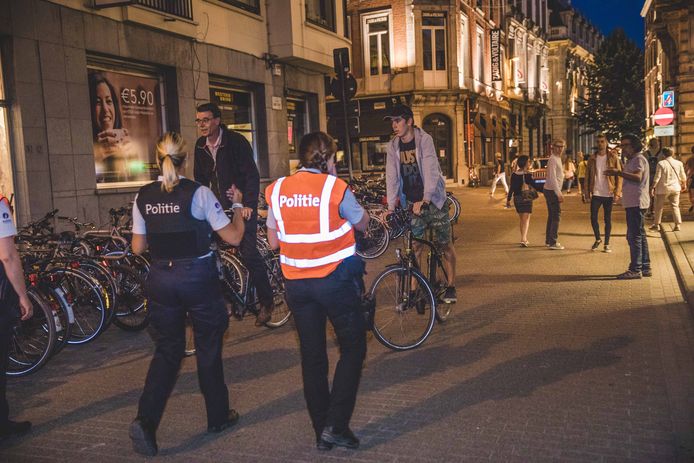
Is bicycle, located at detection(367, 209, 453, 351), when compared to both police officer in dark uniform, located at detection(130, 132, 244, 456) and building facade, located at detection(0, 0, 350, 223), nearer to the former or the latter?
police officer in dark uniform, located at detection(130, 132, 244, 456)

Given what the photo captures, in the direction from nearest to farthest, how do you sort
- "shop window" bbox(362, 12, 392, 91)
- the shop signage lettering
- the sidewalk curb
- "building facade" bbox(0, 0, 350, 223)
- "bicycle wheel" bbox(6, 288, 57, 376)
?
"bicycle wheel" bbox(6, 288, 57, 376) → the sidewalk curb → "building facade" bbox(0, 0, 350, 223) → "shop window" bbox(362, 12, 392, 91) → the shop signage lettering

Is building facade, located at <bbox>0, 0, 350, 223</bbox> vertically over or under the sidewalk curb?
over

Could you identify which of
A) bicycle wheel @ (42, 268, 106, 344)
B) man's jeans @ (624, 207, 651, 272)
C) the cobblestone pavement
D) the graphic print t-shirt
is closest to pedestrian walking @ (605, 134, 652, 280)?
man's jeans @ (624, 207, 651, 272)

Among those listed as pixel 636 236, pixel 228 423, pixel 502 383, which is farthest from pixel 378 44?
pixel 228 423

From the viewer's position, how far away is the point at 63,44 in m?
10.1

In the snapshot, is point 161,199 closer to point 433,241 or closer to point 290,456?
point 290,456

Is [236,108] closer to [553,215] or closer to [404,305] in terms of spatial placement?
[553,215]

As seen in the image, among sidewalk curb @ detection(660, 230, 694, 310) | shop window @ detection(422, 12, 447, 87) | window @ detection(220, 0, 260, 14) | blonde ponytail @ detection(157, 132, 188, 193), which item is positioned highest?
shop window @ detection(422, 12, 447, 87)

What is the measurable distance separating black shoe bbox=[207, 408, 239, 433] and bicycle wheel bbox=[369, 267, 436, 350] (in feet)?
6.10

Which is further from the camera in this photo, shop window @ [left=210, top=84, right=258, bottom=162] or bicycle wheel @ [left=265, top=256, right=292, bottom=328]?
shop window @ [left=210, top=84, right=258, bottom=162]

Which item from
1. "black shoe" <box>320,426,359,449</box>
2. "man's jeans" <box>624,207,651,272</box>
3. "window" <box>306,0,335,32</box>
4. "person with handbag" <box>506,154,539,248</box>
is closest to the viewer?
"black shoe" <box>320,426,359,449</box>

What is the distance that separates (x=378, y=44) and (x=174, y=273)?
31.9 metres

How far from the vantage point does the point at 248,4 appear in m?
15.3

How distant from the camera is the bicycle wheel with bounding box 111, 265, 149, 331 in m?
7.07
